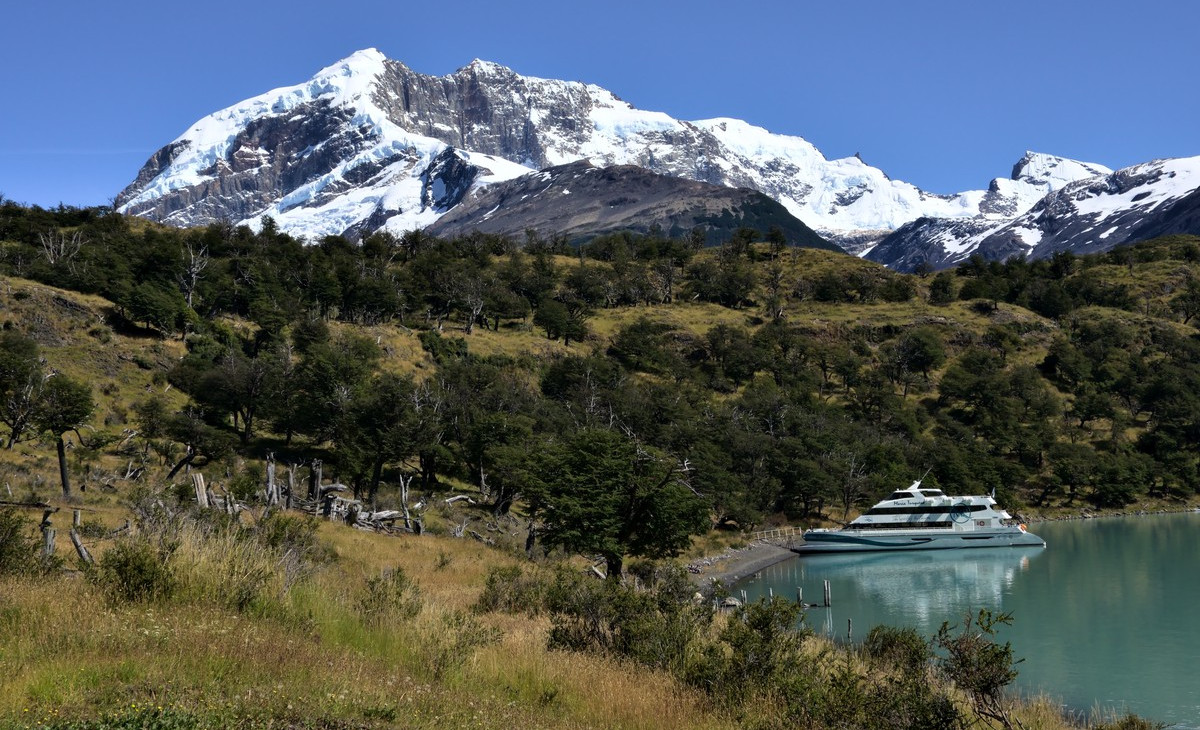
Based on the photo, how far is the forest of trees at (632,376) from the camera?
1925 inches

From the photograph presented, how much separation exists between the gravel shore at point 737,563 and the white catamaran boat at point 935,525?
6.12 metres

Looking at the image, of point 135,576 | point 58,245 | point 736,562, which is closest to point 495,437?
point 736,562

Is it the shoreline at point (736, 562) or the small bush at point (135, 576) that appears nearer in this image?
the small bush at point (135, 576)

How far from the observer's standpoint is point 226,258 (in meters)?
97.1

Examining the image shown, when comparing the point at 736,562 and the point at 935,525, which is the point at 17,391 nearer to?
the point at 736,562

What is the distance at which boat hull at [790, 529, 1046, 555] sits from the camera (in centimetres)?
6400

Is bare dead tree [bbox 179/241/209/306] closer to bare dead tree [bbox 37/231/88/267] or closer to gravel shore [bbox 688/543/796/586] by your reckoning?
bare dead tree [bbox 37/231/88/267]

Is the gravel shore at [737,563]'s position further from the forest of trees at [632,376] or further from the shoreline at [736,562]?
the forest of trees at [632,376]

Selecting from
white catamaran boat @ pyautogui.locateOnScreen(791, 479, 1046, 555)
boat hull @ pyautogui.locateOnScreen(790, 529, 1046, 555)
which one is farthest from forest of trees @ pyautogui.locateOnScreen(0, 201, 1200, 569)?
white catamaran boat @ pyautogui.locateOnScreen(791, 479, 1046, 555)

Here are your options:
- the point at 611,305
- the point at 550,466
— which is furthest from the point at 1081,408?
the point at 550,466

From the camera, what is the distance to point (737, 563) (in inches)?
2178

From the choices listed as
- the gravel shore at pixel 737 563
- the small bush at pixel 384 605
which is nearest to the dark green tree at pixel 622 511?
the small bush at pixel 384 605

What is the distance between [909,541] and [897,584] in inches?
627

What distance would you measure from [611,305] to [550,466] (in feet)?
295
